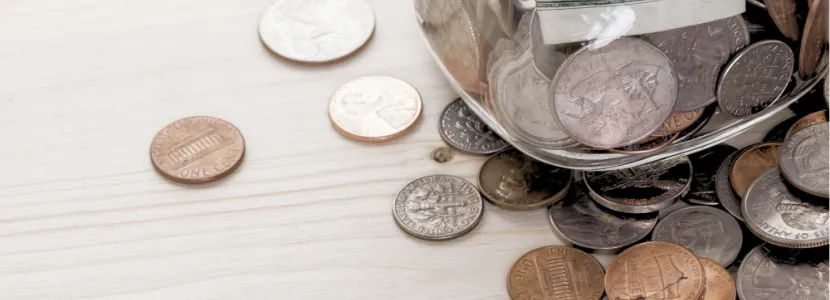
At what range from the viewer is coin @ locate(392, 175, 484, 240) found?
76 centimetres

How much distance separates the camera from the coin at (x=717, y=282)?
0.70 meters

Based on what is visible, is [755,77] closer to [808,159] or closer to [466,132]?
[808,159]

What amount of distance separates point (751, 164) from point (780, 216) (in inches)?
2.5

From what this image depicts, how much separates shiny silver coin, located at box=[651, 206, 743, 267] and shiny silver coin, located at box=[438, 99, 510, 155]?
143 millimetres

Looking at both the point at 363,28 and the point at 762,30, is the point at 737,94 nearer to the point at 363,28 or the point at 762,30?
the point at 762,30

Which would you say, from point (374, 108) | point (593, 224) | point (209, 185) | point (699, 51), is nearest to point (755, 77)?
point (699, 51)

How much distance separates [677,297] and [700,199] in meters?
0.12

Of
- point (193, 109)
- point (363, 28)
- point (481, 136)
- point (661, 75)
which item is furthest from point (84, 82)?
point (661, 75)

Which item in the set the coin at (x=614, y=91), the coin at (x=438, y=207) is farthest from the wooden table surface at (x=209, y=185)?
the coin at (x=614, y=91)

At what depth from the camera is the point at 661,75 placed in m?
0.67

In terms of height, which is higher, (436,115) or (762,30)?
(762,30)

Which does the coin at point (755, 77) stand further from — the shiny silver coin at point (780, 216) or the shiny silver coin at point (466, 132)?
the shiny silver coin at point (466, 132)

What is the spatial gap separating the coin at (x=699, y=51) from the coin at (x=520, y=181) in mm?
125

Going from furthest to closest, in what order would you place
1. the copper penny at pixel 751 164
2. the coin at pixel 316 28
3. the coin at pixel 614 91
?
the coin at pixel 316 28
the copper penny at pixel 751 164
the coin at pixel 614 91
